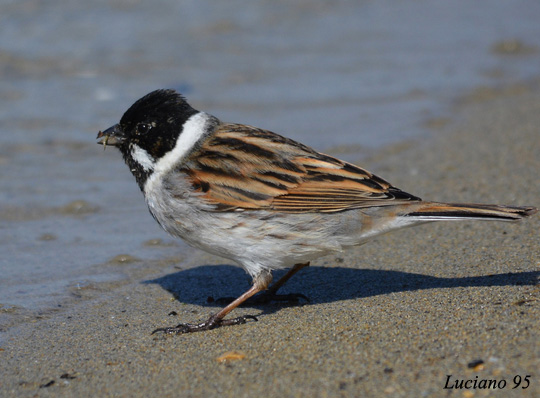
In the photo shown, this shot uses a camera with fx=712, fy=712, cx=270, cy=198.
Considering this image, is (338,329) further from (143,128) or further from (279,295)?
(143,128)

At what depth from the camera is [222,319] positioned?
17.4ft

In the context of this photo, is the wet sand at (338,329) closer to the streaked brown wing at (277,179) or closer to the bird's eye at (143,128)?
the streaked brown wing at (277,179)

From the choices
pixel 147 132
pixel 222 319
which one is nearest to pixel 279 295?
pixel 222 319

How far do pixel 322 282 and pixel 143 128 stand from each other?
1963mm

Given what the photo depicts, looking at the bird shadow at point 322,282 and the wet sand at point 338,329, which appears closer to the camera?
the wet sand at point 338,329

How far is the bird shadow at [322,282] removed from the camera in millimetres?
5348

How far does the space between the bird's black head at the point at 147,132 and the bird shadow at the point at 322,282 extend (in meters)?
1.06

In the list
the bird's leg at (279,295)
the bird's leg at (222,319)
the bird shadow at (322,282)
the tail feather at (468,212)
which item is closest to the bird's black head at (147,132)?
the bird shadow at (322,282)

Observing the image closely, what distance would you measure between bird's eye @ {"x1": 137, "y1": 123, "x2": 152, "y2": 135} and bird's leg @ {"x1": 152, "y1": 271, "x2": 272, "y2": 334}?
4.83 feet

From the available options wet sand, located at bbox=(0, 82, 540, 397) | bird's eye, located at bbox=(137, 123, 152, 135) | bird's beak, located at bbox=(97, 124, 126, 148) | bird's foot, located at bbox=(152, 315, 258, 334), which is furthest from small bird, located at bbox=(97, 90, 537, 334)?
wet sand, located at bbox=(0, 82, 540, 397)

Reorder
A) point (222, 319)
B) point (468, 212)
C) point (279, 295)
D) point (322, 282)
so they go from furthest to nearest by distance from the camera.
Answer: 1. point (322, 282)
2. point (279, 295)
3. point (222, 319)
4. point (468, 212)

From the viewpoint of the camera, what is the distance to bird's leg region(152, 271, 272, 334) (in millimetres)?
5066

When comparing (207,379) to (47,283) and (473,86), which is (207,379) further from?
(473,86)

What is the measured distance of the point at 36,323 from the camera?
209 inches
